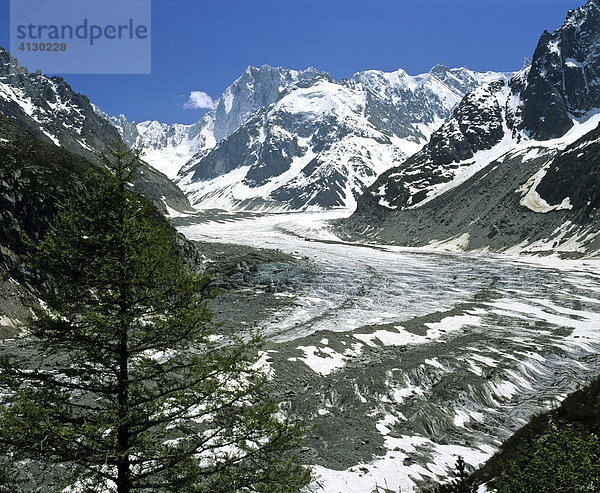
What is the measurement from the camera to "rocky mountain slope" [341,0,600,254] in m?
108

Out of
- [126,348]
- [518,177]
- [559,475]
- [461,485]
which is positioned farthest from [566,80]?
[126,348]

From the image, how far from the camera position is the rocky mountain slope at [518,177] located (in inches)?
4245

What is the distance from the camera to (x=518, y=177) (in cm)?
13562

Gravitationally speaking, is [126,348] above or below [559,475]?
above

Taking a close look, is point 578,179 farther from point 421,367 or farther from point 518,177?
point 421,367

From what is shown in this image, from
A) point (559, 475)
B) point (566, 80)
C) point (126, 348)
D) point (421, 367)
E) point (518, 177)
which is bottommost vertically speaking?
point (421, 367)

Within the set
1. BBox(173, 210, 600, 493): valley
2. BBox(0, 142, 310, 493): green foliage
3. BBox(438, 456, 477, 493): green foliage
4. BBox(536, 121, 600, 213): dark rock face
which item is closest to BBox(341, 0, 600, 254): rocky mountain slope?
BBox(536, 121, 600, 213): dark rock face

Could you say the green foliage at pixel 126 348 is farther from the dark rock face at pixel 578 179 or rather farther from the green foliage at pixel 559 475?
the dark rock face at pixel 578 179

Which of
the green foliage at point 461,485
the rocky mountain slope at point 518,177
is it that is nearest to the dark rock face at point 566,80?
the rocky mountain slope at point 518,177

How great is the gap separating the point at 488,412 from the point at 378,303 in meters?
32.9

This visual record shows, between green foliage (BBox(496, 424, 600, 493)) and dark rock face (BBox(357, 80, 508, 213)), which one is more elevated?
dark rock face (BBox(357, 80, 508, 213))

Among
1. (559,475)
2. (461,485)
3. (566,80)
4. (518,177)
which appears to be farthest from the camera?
(566,80)

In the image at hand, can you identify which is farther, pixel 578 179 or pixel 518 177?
pixel 518 177

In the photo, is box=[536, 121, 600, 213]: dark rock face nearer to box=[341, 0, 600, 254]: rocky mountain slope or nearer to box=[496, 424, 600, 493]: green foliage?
box=[341, 0, 600, 254]: rocky mountain slope
